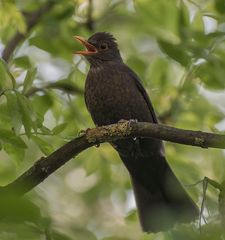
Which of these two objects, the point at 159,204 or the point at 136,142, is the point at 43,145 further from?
the point at 159,204

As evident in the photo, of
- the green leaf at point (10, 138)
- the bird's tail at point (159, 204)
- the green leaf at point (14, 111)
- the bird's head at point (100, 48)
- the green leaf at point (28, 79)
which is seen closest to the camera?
the green leaf at point (14, 111)

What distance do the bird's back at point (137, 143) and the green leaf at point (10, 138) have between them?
6.65 feet

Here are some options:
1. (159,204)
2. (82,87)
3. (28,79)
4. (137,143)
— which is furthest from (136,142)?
(28,79)

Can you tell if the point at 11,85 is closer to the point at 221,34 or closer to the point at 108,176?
the point at 221,34

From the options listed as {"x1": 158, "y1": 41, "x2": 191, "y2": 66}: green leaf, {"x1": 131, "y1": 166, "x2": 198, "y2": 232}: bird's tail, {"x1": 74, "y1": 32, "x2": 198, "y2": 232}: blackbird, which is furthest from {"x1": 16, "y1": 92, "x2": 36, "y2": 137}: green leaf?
{"x1": 74, "y1": 32, "x2": 198, "y2": 232}: blackbird

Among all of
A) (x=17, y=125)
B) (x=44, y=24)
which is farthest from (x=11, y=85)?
(x=44, y=24)

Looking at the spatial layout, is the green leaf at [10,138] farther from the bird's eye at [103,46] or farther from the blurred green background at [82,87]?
the bird's eye at [103,46]

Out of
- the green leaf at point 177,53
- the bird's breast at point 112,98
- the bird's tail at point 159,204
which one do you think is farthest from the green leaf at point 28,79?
the bird's breast at point 112,98

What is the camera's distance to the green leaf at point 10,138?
3.00 meters

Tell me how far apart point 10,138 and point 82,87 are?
9.53 ft

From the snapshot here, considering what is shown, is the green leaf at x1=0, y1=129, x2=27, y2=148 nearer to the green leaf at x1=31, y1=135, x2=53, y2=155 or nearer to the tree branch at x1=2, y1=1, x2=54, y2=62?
the green leaf at x1=31, y1=135, x2=53, y2=155

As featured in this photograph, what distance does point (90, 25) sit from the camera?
258 inches

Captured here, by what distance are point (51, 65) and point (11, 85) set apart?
439cm

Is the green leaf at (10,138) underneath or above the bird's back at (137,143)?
underneath
